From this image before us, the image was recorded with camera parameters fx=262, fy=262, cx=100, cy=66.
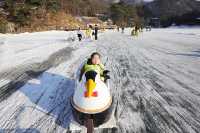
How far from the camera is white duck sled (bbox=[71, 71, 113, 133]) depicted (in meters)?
4.82

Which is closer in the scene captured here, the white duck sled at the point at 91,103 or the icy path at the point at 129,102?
the white duck sled at the point at 91,103

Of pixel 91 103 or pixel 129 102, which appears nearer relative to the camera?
pixel 91 103

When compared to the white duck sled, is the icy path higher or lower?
lower

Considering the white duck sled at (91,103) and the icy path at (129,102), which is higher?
the white duck sled at (91,103)

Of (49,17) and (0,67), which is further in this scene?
(49,17)

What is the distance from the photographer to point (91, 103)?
4.82 metres

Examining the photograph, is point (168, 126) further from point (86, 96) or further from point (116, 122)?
point (86, 96)

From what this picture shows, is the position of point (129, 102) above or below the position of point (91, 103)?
below

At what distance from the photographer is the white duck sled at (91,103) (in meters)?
4.82

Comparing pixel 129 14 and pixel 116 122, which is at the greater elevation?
pixel 129 14

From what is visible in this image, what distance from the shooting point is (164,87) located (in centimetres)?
839

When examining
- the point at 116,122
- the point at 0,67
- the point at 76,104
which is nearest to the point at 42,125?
the point at 76,104

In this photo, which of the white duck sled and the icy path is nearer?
the white duck sled

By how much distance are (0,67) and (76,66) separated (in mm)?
3561
